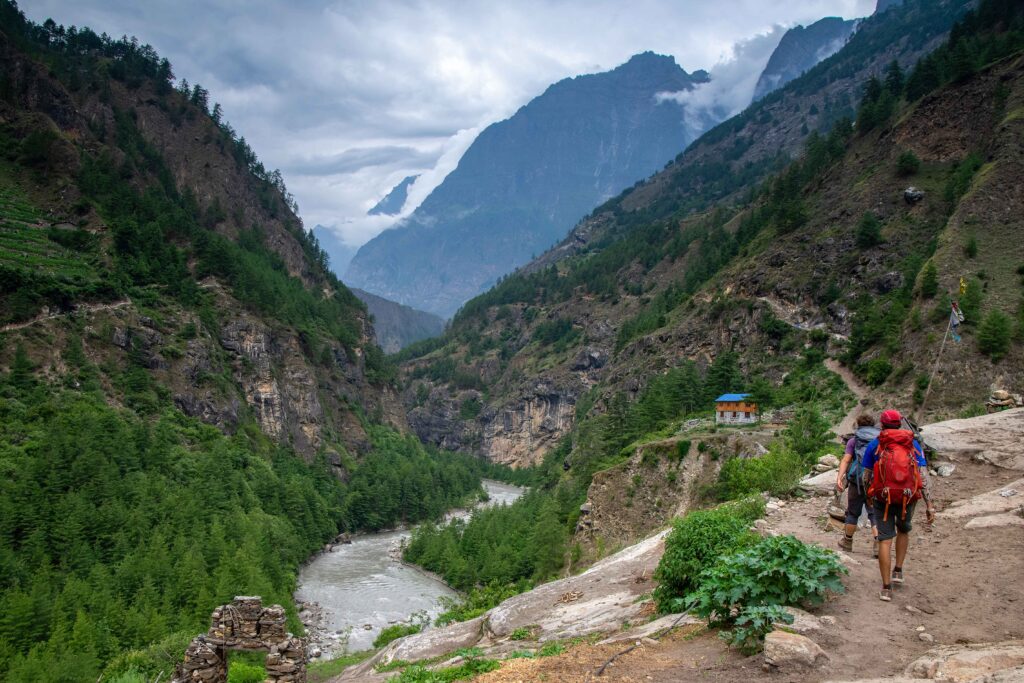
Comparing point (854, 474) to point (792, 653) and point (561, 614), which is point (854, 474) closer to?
point (792, 653)

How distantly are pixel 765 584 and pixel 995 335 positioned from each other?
3821cm

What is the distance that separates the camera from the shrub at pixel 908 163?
205ft

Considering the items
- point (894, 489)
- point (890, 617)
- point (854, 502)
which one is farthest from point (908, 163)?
point (890, 617)

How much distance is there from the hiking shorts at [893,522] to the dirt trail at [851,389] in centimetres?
2862

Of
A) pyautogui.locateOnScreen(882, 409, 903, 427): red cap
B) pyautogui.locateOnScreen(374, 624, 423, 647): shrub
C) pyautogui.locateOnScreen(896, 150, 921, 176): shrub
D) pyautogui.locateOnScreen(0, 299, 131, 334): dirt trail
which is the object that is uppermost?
pyautogui.locateOnScreen(896, 150, 921, 176): shrub

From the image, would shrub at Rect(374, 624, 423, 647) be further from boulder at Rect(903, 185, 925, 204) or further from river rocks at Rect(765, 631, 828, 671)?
boulder at Rect(903, 185, 925, 204)

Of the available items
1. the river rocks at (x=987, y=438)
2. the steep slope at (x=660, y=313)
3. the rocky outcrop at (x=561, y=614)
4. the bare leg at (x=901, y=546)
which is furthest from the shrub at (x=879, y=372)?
the bare leg at (x=901, y=546)

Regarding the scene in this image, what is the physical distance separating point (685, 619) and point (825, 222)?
68.6 meters

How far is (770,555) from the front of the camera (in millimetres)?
9625

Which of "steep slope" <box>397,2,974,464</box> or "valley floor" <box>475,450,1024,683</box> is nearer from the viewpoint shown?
"valley floor" <box>475,450,1024,683</box>

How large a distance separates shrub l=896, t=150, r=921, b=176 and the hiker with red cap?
6579cm

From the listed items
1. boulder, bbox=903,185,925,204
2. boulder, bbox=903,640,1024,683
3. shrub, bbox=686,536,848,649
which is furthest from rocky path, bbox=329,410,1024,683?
boulder, bbox=903,185,925,204

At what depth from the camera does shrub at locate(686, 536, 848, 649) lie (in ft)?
28.8

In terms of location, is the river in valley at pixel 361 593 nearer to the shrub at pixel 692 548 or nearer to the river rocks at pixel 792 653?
the shrub at pixel 692 548
